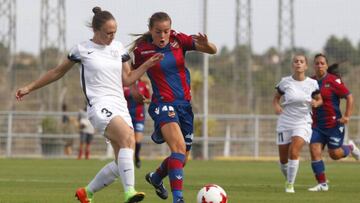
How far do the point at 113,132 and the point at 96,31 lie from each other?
1122mm

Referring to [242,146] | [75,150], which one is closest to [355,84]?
[242,146]

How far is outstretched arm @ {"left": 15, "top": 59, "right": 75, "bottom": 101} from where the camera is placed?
11398 millimetres

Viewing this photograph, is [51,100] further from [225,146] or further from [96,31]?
[96,31]

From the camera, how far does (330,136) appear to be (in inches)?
689

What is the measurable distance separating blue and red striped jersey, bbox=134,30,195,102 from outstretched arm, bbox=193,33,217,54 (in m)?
0.09

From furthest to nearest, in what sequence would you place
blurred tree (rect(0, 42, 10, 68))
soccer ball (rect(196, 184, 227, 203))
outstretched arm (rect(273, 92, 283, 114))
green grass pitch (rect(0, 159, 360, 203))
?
blurred tree (rect(0, 42, 10, 68))
outstretched arm (rect(273, 92, 283, 114))
green grass pitch (rect(0, 159, 360, 203))
soccer ball (rect(196, 184, 227, 203))

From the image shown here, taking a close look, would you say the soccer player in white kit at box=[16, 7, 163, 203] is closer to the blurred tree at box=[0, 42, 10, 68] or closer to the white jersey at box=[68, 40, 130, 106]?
the white jersey at box=[68, 40, 130, 106]

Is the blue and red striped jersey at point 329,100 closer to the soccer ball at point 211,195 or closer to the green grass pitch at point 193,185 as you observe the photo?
the green grass pitch at point 193,185

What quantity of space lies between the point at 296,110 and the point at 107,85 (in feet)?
18.6

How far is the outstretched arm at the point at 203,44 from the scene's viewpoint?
12.1m

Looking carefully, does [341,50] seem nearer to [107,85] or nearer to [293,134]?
[293,134]

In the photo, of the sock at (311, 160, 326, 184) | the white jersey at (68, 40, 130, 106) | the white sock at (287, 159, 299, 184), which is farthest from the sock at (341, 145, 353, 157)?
the white jersey at (68, 40, 130, 106)

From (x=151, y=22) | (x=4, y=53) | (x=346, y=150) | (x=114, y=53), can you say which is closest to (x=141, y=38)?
(x=151, y=22)

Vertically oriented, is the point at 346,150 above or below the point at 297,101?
below
